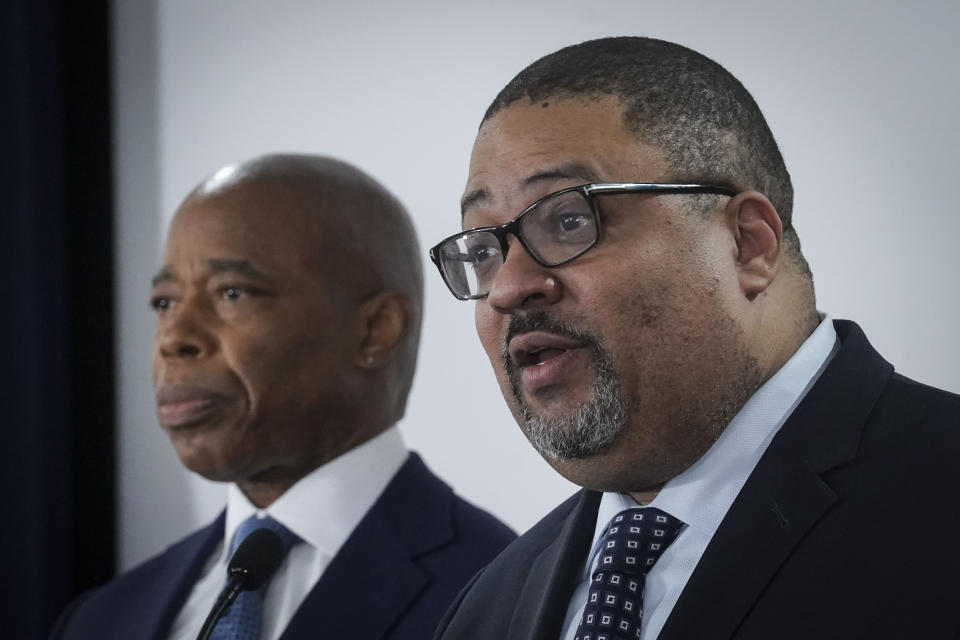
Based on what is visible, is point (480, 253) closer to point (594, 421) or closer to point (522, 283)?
point (522, 283)

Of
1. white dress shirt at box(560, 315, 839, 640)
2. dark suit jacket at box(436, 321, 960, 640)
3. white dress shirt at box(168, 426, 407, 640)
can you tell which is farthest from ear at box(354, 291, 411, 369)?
dark suit jacket at box(436, 321, 960, 640)

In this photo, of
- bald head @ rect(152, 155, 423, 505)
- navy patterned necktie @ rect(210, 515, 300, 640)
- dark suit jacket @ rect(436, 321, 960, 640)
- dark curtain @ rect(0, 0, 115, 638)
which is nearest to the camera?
dark suit jacket @ rect(436, 321, 960, 640)

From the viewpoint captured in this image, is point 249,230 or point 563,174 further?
point 249,230

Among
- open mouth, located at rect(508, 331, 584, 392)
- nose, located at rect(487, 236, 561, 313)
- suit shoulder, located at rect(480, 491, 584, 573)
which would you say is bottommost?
suit shoulder, located at rect(480, 491, 584, 573)

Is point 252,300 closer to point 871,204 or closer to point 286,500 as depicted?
point 286,500

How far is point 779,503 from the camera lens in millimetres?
1112

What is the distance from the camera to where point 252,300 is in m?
1.83

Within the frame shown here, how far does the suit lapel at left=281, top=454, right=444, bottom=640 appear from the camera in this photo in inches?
65.8

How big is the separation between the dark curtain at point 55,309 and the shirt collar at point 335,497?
109cm

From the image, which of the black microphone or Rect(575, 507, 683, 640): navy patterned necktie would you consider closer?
Rect(575, 507, 683, 640): navy patterned necktie

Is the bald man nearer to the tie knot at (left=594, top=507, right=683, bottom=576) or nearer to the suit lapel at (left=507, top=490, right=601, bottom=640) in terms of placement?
the suit lapel at (left=507, top=490, right=601, bottom=640)

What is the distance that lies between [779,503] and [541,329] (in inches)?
12.4

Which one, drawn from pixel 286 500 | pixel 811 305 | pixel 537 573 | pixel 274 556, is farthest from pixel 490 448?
pixel 811 305

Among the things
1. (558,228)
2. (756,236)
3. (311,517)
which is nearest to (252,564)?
(311,517)
